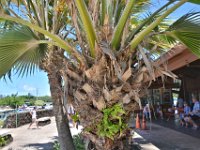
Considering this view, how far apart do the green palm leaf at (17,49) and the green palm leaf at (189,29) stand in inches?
87.5

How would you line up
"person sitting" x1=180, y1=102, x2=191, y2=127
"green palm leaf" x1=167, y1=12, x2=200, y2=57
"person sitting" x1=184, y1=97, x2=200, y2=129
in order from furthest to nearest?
"person sitting" x1=180, y1=102, x2=191, y2=127 → "person sitting" x1=184, y1=97, x2=200, y2=129 → "green palm leaf" x1=167, y1=12, x2=200, y2=57

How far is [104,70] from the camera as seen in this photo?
417 cm

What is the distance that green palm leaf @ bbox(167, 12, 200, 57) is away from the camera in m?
4.64

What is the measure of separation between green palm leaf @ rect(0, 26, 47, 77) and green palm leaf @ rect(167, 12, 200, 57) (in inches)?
87.5

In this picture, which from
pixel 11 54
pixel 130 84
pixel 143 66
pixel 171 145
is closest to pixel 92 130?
pixel 130 84

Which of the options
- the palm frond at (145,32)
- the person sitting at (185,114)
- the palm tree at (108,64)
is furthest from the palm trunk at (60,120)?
the person sitting at (185,114)

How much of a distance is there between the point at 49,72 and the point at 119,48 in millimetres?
3454

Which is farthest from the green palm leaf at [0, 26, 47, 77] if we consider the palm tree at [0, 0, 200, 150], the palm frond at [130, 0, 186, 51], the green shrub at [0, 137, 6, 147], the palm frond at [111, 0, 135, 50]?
the green shrub at [0, 137, 6, 147]

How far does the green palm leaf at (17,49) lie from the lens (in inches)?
193

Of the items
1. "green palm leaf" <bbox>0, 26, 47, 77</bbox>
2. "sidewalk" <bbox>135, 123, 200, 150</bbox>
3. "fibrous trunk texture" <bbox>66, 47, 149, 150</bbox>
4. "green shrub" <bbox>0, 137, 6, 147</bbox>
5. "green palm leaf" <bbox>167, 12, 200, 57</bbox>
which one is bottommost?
"green shrub" <bbox>0, 137, 6, 147</bbox>

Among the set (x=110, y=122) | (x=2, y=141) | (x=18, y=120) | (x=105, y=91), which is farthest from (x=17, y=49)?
(x=18, y=120)

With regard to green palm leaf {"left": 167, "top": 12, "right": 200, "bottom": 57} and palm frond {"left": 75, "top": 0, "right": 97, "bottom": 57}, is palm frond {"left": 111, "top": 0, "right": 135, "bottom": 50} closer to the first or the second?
palm frond {"left": 75, "top": 0, "right": 97, "bottom": 57}

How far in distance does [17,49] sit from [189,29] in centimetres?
279

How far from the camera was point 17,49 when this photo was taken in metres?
5.07
